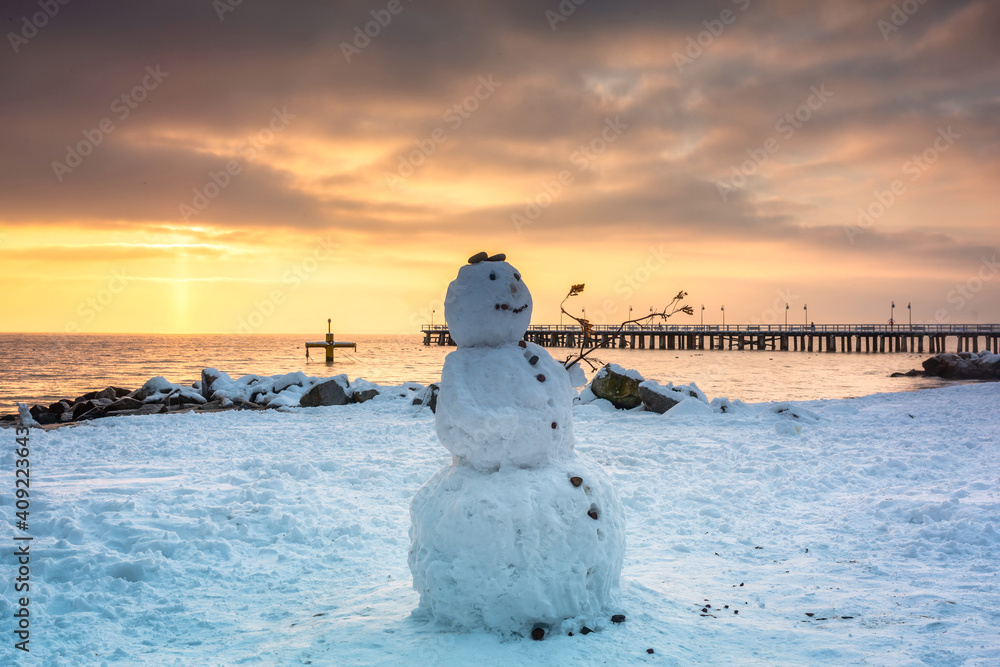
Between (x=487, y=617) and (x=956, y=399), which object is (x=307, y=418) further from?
(x=956, y=399)

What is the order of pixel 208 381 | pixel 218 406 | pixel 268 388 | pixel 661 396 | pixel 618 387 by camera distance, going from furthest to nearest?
1. pixel 208 381
2. pixel 268 388
3. pixel 218 406
4. pixel 618 387
5. pixel 661 396

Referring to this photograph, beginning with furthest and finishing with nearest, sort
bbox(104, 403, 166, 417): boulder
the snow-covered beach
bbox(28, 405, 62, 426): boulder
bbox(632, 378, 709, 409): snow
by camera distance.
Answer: bbox(104, 403, 166, 417): boulder → bbox(28, 405, 62, 426): boulder → bbox(632, 378, 709, 409): snow → the snow-covered beach

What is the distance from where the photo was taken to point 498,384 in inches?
177

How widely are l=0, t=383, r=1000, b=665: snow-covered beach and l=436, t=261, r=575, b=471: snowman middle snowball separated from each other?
4.22 ft

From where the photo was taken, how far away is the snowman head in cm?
467

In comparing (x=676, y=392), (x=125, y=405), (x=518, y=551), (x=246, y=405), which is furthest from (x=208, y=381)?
(x=518, y=551)

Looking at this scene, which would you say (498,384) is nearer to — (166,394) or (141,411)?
(141,411)

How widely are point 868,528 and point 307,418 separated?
11847 millimetres

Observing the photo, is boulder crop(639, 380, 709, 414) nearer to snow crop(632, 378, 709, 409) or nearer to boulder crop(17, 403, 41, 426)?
snow crop(632, 378, 709, 409)

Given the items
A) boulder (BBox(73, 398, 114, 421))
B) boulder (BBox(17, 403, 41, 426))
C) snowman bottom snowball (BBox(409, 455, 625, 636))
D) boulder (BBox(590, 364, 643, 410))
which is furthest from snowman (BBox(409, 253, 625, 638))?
boulder (BBox(73, 398, 114, 421))

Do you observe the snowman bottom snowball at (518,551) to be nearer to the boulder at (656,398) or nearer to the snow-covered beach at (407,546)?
the snow-covered beach at (407,546)

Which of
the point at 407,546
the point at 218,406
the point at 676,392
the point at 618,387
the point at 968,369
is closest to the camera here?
the point at 407,546

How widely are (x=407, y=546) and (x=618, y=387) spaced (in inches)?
418

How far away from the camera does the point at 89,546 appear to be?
571 centimetres
